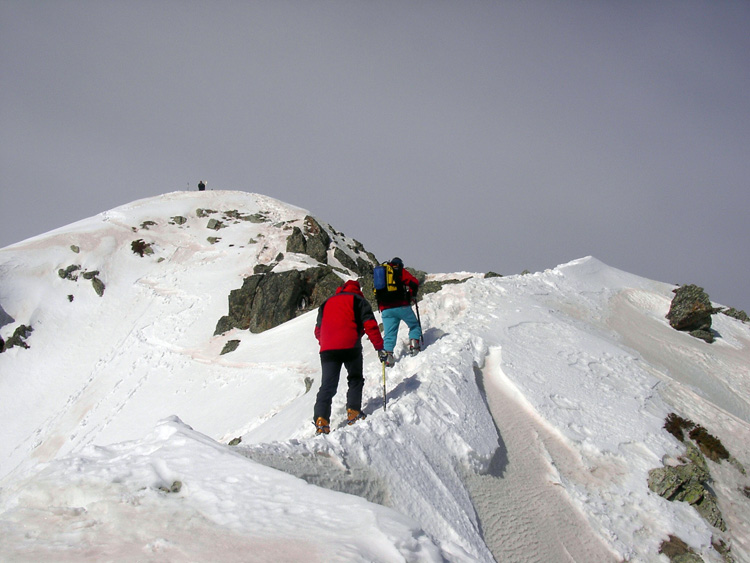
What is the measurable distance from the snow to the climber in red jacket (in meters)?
0.80

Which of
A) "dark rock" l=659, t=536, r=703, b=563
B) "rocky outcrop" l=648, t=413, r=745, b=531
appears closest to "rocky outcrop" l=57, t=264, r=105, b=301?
"rocky outcrop" l=648, t=413, r=745, b=531

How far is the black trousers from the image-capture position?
693cm

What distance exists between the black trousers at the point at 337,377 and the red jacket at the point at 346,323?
0.36ft

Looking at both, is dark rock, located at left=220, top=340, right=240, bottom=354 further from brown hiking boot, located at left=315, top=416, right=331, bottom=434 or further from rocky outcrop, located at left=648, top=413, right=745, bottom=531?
rocky outcrop, located at left=648, top=413, right=745, bottom=531

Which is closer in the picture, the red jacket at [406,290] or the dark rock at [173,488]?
the dark rock at [173,488]

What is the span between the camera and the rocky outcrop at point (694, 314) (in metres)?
14.9

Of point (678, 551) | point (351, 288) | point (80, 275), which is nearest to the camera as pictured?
point (678, 551)

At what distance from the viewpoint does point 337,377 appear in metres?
7.14

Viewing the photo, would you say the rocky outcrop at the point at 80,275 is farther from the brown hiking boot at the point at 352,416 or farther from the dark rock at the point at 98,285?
the brown hiking boot at the point at 352,416

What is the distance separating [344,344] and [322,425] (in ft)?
3.98

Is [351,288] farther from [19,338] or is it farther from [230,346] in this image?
[19,338]

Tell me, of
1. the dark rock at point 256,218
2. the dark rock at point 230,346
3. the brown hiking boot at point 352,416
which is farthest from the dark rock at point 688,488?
the dark rock at point 256,218

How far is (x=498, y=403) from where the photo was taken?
830cm

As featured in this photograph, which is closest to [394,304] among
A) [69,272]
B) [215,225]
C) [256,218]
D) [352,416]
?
[352,416]
